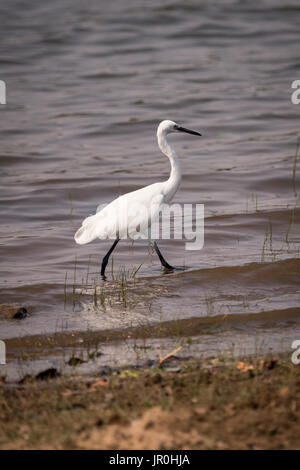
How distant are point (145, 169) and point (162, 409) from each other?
10.5 metres

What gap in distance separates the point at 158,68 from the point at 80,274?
15.0 meters

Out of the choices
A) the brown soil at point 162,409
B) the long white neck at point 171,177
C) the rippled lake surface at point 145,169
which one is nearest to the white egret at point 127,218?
the long white neck at point 171,177

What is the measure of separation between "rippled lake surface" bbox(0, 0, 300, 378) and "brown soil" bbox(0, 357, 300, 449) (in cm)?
63

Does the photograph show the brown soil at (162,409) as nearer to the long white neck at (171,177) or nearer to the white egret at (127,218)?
the white egret at (127,218)

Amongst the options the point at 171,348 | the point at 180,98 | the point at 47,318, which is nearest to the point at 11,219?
the point at 47,318

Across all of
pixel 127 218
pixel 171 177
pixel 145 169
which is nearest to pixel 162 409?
pixel 127 218

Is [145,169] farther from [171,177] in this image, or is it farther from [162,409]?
[162,409]

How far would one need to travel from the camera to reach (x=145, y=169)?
46.6 feet

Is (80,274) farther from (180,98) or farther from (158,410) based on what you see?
(180,98)

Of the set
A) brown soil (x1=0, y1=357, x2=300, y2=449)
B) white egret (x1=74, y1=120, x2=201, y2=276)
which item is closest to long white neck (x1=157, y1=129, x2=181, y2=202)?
white egret (x1=74, y1=120, x2=201, y2=276)

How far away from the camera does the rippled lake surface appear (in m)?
6.54

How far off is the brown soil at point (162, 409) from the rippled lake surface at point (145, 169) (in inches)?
24.7

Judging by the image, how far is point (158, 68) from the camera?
73.5 ft

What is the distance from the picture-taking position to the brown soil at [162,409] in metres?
3.75
